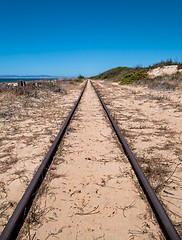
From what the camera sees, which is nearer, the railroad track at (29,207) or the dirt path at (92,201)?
the railroad track at (29,207)

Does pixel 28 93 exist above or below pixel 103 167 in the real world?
above

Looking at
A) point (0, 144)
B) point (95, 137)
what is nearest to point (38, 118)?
point (0, 144)

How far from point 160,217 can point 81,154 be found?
207 cm

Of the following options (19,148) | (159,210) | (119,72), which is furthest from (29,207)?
(119,72)

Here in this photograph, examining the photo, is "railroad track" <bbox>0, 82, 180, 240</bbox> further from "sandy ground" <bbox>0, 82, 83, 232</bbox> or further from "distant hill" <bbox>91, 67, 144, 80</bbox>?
"distant hill" <bbox>91, 67, 144, 80</bbox>

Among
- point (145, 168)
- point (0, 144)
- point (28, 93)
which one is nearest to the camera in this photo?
point (145, 168)

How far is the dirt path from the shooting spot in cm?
197

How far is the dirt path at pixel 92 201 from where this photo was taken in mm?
1970

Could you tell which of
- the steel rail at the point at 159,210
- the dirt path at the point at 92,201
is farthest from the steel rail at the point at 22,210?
the steel rail at the point at 159,210

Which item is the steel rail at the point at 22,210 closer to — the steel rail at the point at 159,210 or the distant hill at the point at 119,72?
the steel rail at the point at 159,210

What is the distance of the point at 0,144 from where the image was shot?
4305 mm

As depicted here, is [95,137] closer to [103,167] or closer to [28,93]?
[103,167]

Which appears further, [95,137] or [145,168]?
[95,137]

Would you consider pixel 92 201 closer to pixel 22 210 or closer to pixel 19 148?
pixel 22 210
